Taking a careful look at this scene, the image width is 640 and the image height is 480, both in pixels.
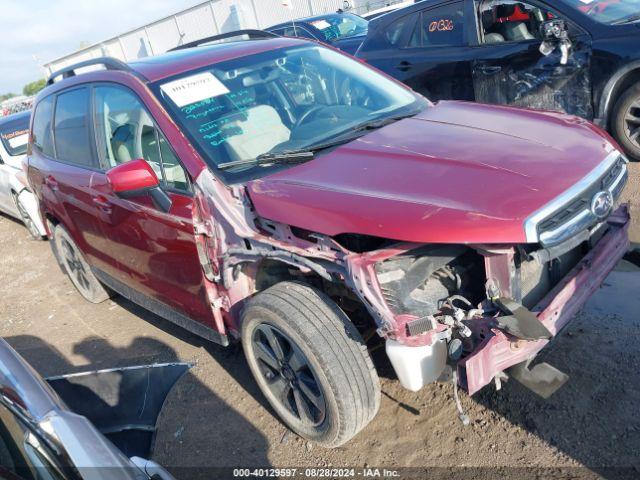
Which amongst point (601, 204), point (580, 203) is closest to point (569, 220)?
point (580, 203)

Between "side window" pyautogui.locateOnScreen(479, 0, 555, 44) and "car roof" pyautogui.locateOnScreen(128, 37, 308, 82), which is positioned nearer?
"car roof" pyautogui.locateOnScreen(128, 37, 308, 82)

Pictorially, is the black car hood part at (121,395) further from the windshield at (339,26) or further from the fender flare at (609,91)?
the windshield at (339,26)

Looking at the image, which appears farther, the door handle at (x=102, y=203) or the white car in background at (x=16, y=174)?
the white car in background at (x=16, y=174)

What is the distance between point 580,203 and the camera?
2.21m

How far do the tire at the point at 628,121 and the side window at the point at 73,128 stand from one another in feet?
14.1

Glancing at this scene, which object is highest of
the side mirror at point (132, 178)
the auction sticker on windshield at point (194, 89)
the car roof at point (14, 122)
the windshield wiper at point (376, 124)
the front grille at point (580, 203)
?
the auction sticker on windshield at point (194, 89)

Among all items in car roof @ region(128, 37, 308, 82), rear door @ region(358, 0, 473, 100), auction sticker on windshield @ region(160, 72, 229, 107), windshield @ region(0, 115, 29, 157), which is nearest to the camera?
auction sticker on windshield @ region(160, 72, 229, 107)

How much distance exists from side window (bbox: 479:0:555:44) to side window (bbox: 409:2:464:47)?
24 cm

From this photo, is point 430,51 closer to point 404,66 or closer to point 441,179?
point 404,66

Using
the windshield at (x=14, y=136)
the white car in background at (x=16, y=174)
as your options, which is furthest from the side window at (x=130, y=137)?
the windshield at (x=14, y=136)

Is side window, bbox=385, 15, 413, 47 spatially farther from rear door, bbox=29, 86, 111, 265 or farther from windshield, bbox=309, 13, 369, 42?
windshield, bbox=309, 13, 369, 42

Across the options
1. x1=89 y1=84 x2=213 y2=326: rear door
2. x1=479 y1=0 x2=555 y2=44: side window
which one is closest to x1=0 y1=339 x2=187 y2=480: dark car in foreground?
x1=89 y1=84 x2=213 y2=326: rear door

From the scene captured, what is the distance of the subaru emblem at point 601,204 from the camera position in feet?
7.35

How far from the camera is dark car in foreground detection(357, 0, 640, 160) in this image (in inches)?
191
